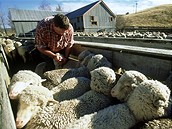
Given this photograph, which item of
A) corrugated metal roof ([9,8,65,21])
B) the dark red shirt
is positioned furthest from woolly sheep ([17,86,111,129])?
corrugated metal roof ([9,8,65,21])

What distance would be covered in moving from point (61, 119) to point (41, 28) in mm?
2862

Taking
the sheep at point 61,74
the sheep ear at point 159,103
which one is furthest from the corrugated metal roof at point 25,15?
the sheep ear at point 159,103

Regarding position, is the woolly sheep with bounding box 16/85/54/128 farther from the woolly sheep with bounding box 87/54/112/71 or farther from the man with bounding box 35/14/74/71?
the man with bounding box 35/14/74/71

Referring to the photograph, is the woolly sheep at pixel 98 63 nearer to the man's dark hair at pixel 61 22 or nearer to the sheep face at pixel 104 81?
the sheep face at pixel 104 81

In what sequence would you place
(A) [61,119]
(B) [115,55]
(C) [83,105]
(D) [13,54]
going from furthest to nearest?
(D) [13,54], (B) [115,55], (C) [83,105], (A) [61,119]

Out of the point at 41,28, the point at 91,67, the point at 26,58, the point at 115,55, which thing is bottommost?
the point at 26,58

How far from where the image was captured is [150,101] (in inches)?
75.6

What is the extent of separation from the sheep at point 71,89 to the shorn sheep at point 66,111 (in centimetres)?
36

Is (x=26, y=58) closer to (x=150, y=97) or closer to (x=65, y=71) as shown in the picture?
(x=65, y=71)

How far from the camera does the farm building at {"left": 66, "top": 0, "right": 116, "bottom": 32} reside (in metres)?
28.6

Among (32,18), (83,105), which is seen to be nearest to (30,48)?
(83,105)

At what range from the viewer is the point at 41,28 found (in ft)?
14.2

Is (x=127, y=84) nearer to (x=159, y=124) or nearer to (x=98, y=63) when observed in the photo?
(x=159, y=124)

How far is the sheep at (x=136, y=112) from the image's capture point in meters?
1.88
